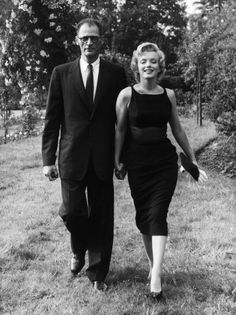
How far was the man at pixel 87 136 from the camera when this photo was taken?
3.62 meters

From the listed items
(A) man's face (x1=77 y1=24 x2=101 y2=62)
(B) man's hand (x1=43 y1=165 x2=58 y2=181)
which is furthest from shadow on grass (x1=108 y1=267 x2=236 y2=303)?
(A) man's face (x1=77 y1=24 x2=101 y2=62)

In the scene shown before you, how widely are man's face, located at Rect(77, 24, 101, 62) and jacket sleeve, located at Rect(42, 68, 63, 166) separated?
297 millimetres

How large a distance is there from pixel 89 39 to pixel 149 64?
488 mm

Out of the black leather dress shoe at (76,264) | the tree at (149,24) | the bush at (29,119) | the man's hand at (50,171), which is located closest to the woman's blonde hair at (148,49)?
the man's hand at (50,171)

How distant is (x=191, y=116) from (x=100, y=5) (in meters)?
14.6

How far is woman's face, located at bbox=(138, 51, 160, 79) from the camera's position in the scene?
3.60m

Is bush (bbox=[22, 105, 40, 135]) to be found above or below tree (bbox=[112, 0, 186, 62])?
below

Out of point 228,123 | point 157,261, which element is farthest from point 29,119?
point 157,261

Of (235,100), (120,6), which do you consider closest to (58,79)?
(235,100)

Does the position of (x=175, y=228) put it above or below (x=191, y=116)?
above

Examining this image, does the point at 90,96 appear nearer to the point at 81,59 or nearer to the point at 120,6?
the point at 81,59

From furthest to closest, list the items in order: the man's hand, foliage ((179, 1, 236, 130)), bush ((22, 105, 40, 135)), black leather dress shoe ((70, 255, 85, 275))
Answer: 1. bush ((22, 105, 40, 135))
2. foliage ((179, 1, 236, 130))
3. black leather dress shoe ((70, 255, 85, 275))
4. the man's hand

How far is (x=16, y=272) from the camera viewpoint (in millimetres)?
4027

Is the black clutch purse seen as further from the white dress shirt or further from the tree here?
the tree
